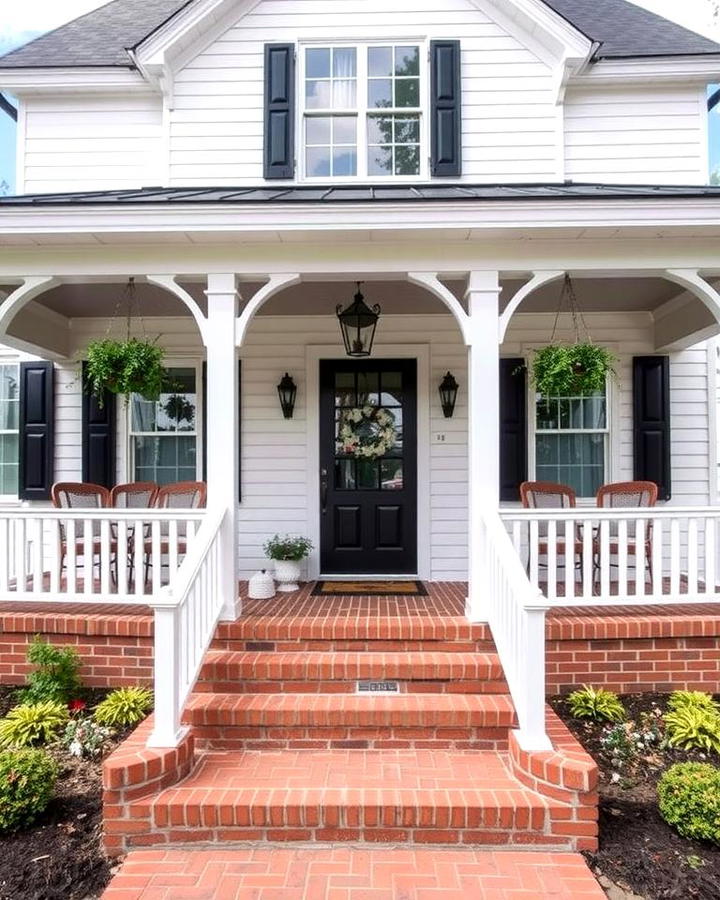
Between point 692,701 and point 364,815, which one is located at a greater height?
point 692,701

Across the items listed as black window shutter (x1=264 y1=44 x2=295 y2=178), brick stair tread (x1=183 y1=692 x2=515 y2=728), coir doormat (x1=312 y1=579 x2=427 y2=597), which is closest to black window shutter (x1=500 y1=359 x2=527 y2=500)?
coir doormat (x1=312 y1=579 x2=427 y2=597)

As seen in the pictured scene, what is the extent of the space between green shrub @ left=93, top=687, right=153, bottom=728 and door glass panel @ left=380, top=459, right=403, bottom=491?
287 centimetres

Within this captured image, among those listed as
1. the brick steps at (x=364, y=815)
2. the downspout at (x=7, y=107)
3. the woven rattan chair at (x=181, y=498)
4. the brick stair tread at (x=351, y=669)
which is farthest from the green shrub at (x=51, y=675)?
the downspout at (x=7, y=107)

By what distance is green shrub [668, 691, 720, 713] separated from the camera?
3650 mm

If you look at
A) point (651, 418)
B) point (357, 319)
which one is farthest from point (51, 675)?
point (651, 418)

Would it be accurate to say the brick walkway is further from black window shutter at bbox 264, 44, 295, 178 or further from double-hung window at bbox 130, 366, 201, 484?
black window shutter at bbox 264, 44, 295, 178

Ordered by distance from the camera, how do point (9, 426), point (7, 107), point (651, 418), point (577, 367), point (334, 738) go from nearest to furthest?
point (334, 738), point (577, 367), point (651, 418), point (9, 426), point (7, 107)

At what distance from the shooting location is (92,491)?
5309mm

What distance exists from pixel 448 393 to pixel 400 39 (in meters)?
3.45

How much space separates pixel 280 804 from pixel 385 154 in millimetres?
5480

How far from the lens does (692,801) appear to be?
2.69 metres

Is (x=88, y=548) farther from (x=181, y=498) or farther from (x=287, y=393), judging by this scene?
(x=287, y=393)

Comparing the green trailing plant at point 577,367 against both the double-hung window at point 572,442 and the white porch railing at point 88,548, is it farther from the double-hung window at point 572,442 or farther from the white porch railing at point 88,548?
the white porch railing at point 88,548

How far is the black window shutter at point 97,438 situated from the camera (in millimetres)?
5797
